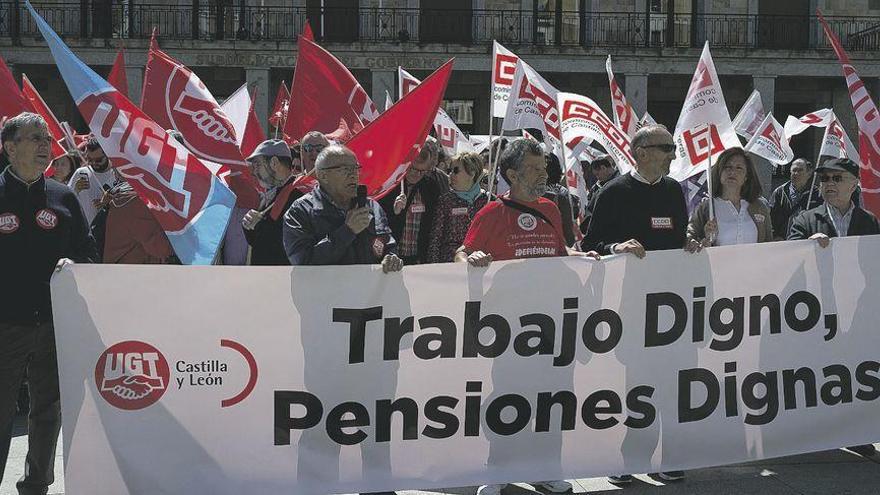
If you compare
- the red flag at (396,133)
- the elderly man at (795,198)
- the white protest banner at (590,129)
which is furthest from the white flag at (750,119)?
the red flag at (396,133)

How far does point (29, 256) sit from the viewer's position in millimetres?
4379

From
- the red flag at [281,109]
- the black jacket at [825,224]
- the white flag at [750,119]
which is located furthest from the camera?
the red flag at [281,109]

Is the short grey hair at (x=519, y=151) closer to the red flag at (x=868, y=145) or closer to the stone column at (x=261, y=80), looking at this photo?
the red flag at (x=868, y=145)

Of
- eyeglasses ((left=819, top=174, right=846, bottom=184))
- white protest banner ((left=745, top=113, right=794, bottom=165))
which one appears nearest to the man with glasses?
eyeglasses ((left=819, top=174, right=846, bottom=184))

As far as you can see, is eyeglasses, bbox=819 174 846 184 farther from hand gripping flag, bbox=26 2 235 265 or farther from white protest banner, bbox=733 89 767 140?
white protest banner, bbox=733 89 767 140

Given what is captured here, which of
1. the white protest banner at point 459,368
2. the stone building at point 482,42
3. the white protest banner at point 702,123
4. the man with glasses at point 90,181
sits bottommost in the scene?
the white protest banner at point 459,368

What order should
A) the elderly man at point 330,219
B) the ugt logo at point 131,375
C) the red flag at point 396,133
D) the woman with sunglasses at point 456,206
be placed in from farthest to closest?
the woman with sunglasses at point 456,206
the red flag at point 396,133
the elderly man at point 330,219
the ugt logo at point 131,375

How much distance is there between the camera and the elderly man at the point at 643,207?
5.04 meters

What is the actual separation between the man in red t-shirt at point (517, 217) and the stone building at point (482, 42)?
798 inches

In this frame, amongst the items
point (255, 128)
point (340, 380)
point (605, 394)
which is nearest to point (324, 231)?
point (340, 380)

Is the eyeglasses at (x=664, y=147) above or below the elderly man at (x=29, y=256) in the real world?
above

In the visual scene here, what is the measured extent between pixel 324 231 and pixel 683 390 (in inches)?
75.4

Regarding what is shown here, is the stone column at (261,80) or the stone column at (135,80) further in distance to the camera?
the stone column at (261,80)

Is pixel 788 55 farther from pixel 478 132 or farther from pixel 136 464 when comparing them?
pixel 136 464
